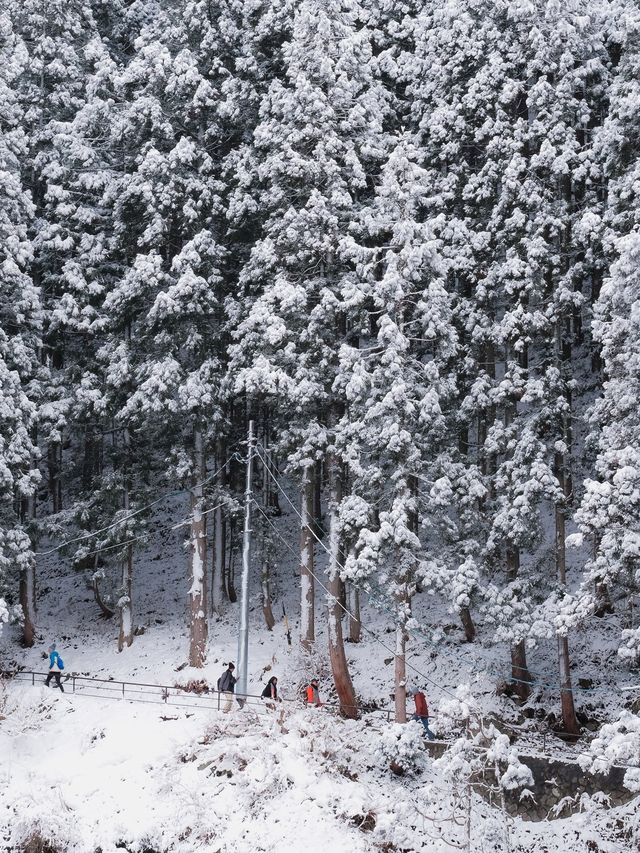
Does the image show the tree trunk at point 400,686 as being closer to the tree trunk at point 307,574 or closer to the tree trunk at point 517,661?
the tree trunk at point 517,661

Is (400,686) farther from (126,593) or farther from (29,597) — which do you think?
(29,597)

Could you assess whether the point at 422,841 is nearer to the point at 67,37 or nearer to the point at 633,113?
the point at 633,113

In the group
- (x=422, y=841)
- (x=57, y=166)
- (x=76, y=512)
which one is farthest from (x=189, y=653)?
(x=57, y=166)

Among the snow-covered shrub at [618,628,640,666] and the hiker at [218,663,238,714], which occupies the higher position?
the snow-covered shrub at [618,628,640,666]

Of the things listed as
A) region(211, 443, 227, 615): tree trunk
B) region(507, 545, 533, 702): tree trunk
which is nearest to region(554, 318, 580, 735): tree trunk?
region(507, 545, 533, 702): tree trunk

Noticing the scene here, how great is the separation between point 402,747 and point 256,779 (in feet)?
11.1

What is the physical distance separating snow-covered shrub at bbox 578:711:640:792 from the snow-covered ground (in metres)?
3.20

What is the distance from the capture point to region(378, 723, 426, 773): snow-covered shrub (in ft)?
64.1

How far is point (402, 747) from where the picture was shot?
1955 centimetres

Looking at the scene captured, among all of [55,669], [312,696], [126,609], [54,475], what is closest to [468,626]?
[312,696]

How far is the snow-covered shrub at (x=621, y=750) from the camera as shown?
13.5 meters

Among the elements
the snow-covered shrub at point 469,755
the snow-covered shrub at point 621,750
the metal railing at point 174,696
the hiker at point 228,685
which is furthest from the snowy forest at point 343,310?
the snow-covered shrub at point 621,750

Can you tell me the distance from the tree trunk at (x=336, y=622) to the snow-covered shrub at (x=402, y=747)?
132 inches

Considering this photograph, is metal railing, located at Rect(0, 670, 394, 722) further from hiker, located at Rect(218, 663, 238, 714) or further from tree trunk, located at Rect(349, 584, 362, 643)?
tree trunk, located at Rect(349, 584, 362, 643)
